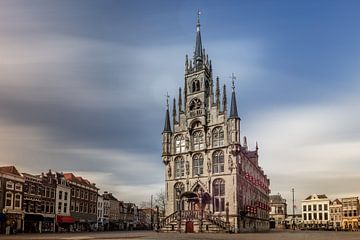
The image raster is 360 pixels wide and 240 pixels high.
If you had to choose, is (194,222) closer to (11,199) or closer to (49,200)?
(11,199)

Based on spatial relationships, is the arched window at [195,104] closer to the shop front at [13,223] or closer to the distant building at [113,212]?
the shop front at [13,223]

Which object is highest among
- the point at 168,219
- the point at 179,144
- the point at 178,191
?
the point at 179,144

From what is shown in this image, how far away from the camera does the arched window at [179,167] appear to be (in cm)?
6438

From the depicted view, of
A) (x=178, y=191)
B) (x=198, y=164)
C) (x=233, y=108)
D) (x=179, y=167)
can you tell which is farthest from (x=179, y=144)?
(x=233, y=108)

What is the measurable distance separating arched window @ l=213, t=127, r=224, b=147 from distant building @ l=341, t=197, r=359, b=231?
79.6 metres

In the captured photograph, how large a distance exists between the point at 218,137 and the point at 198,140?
369 cm

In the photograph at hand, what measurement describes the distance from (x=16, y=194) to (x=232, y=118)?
35.3 metres

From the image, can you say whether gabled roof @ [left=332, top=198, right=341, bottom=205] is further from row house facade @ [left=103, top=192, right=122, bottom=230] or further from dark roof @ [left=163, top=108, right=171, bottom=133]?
dark roof @ [left=163, top=108, right=171, bottom=133]

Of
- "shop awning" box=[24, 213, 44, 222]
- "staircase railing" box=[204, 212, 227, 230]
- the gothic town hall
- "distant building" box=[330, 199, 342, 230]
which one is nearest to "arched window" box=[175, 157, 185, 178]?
the gothic town hall

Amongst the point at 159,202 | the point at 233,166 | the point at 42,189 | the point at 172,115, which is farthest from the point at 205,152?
the point at 159,202

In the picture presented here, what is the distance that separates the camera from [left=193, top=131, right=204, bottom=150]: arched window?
6352cm

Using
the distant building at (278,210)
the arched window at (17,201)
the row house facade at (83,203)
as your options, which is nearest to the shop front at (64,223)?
the row house facade at (83,203)

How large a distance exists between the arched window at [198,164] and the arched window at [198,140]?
4.23ft

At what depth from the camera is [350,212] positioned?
124938 mm
